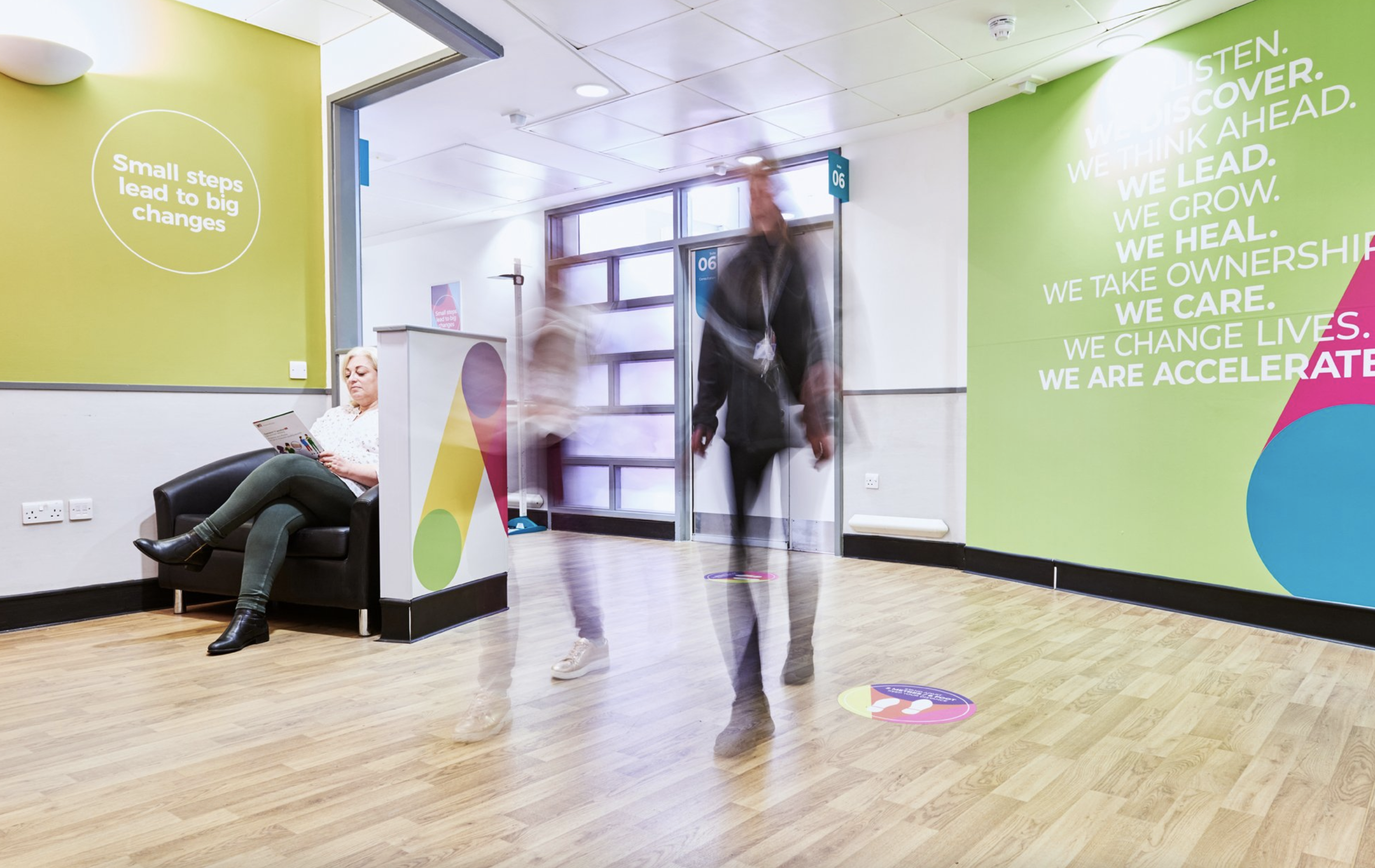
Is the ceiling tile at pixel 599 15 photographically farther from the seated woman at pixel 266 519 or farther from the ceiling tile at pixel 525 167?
the seated woman at pixel 266 519

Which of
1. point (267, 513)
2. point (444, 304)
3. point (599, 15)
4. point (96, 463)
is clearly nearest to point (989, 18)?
point (599, 15)

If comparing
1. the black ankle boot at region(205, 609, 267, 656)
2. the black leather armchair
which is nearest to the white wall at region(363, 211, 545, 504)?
the black leather armchair

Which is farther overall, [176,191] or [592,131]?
[592,131]

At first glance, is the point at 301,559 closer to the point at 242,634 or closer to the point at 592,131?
the point at 242,634

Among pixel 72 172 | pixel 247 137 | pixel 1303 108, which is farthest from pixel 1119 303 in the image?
pixel 72 172

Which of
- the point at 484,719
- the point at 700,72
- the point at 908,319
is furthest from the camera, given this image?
the point at 908,319

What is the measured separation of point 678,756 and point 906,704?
877 millimetres

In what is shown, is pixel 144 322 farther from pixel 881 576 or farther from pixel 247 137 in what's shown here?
pixel 881 576

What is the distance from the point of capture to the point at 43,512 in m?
4.05

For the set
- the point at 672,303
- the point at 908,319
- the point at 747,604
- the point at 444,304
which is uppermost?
the point at 444,304

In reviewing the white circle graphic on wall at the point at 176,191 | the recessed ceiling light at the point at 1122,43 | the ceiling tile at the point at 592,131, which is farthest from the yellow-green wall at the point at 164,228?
the recessed ceiling light at the point at 1122,43

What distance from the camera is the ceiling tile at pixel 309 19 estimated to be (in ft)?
15.2

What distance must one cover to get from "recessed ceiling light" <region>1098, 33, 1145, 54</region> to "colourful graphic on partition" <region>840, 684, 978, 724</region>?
11.6 ft

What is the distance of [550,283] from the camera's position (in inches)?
98.3
